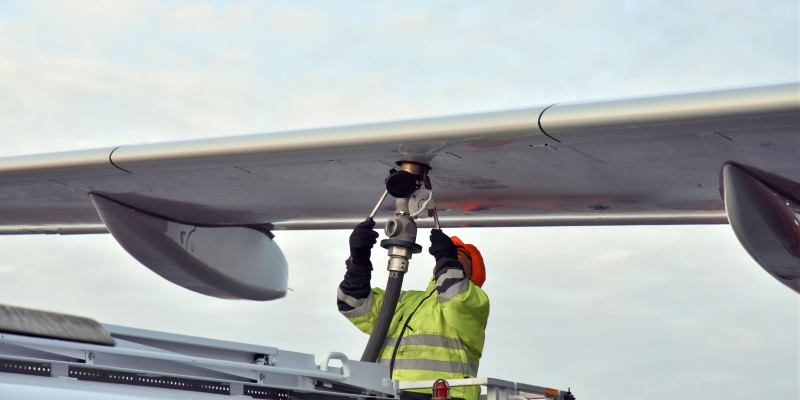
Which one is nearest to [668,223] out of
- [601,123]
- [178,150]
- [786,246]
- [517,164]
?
[786,246]

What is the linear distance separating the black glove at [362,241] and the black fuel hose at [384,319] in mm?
223

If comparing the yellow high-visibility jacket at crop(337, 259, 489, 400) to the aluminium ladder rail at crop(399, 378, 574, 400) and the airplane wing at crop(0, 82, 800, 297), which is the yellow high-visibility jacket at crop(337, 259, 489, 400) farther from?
the airplane wing at crop(0, 82, 800, 297)

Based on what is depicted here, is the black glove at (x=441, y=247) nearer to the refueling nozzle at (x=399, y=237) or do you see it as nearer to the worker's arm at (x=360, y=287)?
the refueling nozzle at (x=399, y=237)

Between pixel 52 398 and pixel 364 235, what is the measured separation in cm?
260

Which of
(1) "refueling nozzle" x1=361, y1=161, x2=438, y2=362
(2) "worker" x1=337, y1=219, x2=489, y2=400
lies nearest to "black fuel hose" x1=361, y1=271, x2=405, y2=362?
(1) "refueling nozzle" x1=361, y1=161, x2=438, y2=362

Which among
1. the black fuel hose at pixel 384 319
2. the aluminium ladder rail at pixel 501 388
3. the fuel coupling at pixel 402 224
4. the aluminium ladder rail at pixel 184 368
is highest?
the fuel coupling at pixel 402 224

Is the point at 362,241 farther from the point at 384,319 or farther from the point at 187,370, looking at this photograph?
the point at 187,370

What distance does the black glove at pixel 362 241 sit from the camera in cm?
490

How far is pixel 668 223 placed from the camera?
6.60 metres

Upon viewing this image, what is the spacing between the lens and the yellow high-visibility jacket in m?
4.64

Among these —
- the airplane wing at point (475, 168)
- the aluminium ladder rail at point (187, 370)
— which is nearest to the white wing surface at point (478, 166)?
the airplane wing at point (475, 168)

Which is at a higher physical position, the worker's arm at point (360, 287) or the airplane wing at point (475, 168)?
the airplane wing at point (475, 168)

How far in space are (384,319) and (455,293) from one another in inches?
20.1

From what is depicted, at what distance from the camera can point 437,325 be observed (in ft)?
16.2
